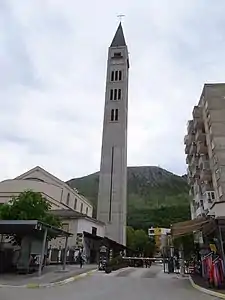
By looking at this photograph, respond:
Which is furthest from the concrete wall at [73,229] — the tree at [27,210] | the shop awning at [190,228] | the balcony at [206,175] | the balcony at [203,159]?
the shop awning at [190,228]

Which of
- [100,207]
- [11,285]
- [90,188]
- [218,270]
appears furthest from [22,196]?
[90,188]

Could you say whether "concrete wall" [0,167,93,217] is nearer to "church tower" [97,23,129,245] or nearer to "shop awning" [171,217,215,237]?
"church tower" [97,23,129,245]

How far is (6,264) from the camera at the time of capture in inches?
945

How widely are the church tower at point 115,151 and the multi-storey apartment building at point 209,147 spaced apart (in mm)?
16458

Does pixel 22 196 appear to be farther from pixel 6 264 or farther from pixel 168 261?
pixel 168 261

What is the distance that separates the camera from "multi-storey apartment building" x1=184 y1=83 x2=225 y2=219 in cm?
3401

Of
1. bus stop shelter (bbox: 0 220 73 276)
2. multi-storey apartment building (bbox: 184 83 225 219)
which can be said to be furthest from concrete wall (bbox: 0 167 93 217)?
bus stop shelter (bbox: 0 220 73 276)

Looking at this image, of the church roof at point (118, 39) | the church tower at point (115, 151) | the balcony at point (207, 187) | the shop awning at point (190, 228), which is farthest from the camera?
the church roof at point (118, 39)

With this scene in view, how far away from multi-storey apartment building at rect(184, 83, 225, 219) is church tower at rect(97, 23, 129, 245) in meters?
16.5

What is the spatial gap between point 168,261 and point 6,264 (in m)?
14.0

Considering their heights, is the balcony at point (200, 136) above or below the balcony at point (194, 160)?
above

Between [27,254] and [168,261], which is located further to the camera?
[168,261]

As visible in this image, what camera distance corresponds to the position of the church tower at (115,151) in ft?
181

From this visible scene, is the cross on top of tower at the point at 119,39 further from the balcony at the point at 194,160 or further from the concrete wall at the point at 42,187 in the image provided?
the balcony at the point at 194,160
